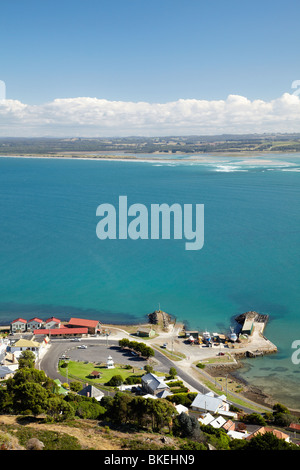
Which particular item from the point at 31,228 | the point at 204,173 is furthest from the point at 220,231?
the point at 204,173

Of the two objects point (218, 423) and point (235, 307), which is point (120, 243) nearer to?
point (235, 307)

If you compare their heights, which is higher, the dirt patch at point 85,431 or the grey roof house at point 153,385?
the dirt patch at point 85,431

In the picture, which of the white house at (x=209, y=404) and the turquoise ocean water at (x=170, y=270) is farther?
the turquoise ocean water at (x=170, y=270)

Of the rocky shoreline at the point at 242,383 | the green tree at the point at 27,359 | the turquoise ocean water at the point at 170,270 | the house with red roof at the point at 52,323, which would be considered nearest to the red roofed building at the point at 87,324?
the house with red roof at the point at 52,323

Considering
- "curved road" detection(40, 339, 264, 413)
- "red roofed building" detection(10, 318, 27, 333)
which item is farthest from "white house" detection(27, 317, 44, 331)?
"curved road" detection(40, 339, 264, 413)

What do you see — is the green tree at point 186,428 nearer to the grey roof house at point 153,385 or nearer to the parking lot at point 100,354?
the grey roof house at point 153,385

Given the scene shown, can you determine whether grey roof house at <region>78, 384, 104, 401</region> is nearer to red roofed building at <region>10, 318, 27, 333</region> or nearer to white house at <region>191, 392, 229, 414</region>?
white house at <region>191, 392, 229, 414</region>
